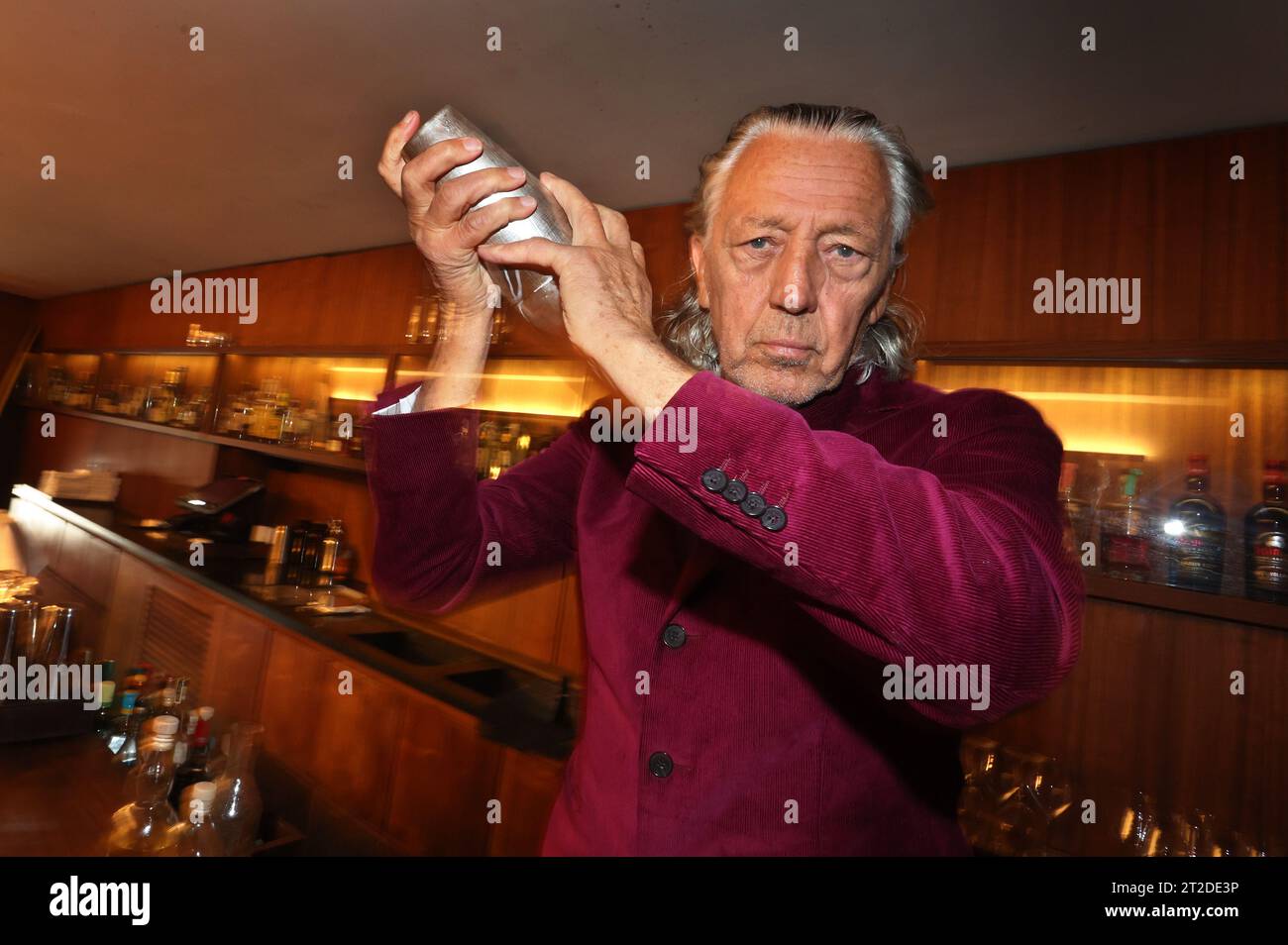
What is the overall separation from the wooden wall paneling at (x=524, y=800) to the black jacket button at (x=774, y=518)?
1.86 m

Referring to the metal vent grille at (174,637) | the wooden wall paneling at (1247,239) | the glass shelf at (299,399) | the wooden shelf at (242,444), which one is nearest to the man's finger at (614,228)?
the wooden wall paneling at (1247,239)

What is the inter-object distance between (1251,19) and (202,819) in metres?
2.65

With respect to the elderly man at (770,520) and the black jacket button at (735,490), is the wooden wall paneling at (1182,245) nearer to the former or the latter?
the elderly man at (770,520)

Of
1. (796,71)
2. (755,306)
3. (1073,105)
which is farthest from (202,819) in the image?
(1073,105)

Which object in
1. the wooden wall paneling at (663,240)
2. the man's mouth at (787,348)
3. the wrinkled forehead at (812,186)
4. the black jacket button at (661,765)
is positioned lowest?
the black jacket button at (661,765)

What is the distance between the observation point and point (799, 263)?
73 centimetres

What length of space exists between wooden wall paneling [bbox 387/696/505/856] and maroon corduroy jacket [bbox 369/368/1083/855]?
1.42 m

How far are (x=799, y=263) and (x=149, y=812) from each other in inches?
65.7

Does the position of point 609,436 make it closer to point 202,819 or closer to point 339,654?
point 202,819

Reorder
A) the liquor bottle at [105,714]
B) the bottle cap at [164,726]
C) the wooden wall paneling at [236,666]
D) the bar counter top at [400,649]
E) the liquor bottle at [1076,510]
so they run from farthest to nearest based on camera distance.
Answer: the wooden wall paneling at [236,666] → the bar counter top at [400,649] → the liquor bottle at [105,714] → the liquor bottle at [1076,510] → the bottle cap at [164,726]

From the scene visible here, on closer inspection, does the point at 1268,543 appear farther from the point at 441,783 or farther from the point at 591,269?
the point at 441,783

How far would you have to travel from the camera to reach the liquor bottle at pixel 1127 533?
68.9 inches

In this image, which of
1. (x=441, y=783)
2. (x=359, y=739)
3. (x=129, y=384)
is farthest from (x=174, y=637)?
(x=129, y=384)

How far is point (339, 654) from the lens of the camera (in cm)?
285
